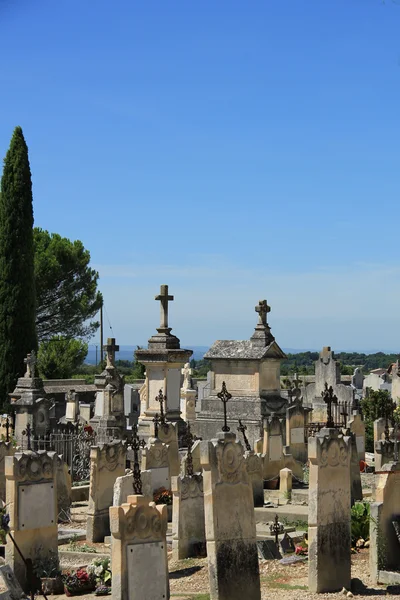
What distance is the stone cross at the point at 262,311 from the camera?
23312mm

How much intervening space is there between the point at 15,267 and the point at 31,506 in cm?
2372

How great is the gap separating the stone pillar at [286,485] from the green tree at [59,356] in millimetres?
31251

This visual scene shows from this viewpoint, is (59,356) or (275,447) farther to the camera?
(59,356)

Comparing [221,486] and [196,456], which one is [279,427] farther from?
[221,486]

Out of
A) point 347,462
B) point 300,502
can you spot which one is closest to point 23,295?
point 300,502

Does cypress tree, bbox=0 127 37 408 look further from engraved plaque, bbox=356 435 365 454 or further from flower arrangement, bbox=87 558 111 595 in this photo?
flower arrangement, bbox=87 558 111 595

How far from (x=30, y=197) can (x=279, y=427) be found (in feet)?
60.0

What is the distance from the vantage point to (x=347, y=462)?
1130 cm

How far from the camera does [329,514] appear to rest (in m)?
11.0

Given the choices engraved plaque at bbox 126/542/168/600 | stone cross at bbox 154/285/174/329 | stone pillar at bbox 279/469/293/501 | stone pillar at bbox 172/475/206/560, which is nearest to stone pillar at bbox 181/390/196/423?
stone cross at bbox 154/285/174/329

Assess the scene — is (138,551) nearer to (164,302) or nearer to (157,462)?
(157,462)

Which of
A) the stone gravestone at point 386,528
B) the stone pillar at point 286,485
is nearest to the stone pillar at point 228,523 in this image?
the stone gravestone at point 386,528

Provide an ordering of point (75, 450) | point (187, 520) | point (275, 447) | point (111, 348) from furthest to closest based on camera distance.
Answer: point (111, 348), point (75, 450), point (275, 447), point (187, 520)

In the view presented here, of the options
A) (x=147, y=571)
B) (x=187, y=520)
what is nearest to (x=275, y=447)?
(x=187, y=520)
